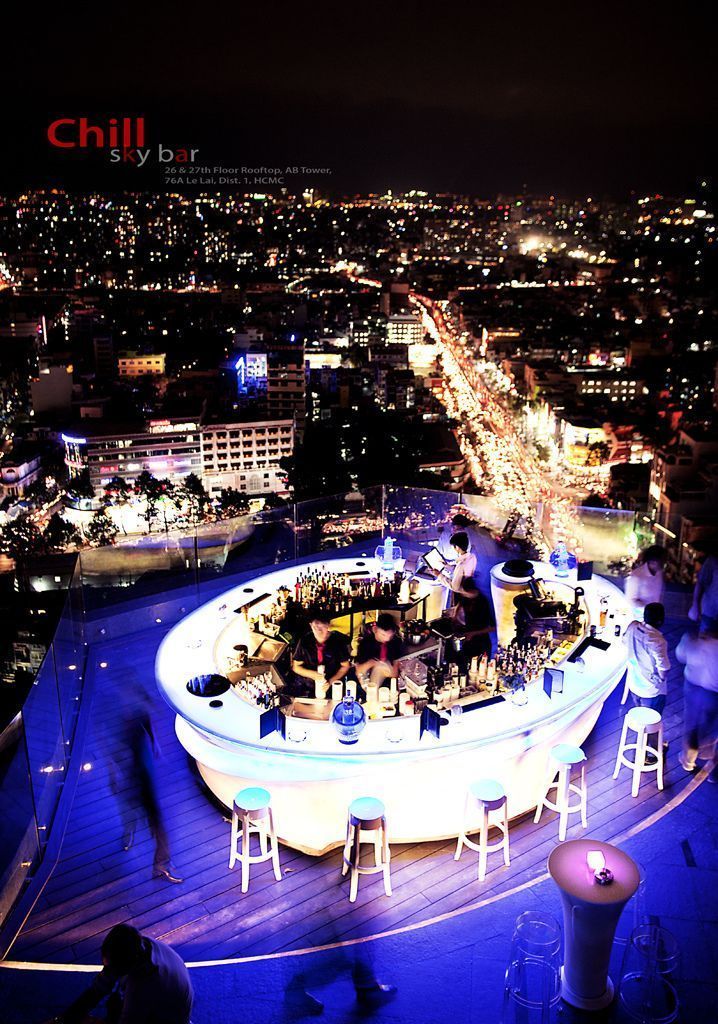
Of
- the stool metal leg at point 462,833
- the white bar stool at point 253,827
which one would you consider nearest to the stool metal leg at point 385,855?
the stool metal leg at point 462,833

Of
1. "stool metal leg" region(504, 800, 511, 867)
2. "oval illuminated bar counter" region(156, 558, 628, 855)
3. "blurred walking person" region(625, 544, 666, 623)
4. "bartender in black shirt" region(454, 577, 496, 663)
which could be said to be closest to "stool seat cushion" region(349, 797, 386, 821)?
"oval illuminated bar counter" region(156, 558, 628, 855)

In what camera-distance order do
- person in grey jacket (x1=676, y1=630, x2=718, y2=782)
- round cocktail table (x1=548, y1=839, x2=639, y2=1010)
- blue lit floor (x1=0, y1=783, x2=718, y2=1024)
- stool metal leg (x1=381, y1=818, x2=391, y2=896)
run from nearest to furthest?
round cocktail table (x1=548, y1=839, x2=639, y2=1010) → blue lit floor (x1=0, y1=783, x2=718, y2=1024) → stool metal leg (x1=381, y1=818, x2=391, y2=896) → person in grey jacket (x1=676, y1=630, x2=718, y2=782)

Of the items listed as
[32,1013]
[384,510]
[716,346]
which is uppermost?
[716,346]

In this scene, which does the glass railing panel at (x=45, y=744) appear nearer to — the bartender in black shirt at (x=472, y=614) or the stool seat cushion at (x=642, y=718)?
the bartender in black shirt at (x=472, y=614)

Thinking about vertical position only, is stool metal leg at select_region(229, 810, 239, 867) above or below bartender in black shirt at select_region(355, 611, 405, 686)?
below

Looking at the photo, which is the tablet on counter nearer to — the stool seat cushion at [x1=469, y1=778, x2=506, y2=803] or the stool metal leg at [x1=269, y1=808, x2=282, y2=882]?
the stool seat cushion at [x1=469, y1=778, x2=506, y2=803]

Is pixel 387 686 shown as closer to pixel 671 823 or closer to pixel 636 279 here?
A: pixel 671 823

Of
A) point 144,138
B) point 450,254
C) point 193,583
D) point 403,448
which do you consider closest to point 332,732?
point 193,583
